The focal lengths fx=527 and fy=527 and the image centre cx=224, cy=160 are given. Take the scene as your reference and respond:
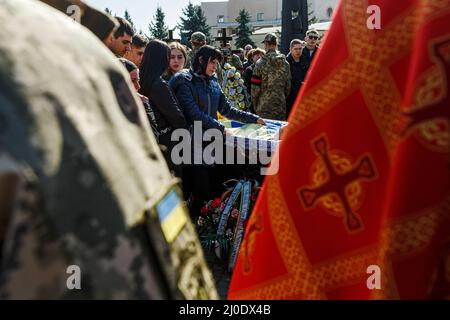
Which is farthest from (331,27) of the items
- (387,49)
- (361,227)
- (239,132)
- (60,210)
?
(239,132)

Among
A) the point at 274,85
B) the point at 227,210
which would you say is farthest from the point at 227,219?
the point at 274,85

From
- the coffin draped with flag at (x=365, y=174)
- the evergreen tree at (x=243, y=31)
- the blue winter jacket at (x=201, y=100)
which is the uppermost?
the coffin draped with flag at (x=365, y=174)

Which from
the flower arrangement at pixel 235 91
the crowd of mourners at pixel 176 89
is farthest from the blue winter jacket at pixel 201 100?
the flower arrangement at pixel 235 91

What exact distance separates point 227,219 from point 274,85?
3.49 meters

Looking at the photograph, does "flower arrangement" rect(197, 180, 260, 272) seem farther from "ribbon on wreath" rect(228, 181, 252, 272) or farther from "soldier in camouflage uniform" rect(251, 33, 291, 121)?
"soldier in camouflage uniform" rect(251, 33, 291, 121)

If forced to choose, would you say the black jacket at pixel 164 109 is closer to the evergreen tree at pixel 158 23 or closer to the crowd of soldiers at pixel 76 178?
the crowd of soldiers at pixel 76 178

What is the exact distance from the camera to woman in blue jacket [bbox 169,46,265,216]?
4742mm

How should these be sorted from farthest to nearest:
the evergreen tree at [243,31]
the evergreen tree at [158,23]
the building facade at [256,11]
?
the building facade at [256,11]
the evergreen tree at [158,23]
the evergreen tree at [243,31]

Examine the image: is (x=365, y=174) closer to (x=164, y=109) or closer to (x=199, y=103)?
(x=164, y=109)

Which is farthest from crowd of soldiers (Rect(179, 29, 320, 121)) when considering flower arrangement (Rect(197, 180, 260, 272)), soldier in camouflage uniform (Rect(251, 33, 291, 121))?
flower arrangement (Rect(197, 180, 260, 272))

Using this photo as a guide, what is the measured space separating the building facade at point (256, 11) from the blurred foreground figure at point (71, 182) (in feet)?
230

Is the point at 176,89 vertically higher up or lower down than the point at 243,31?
higher up

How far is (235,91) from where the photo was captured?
A: 7.85 m

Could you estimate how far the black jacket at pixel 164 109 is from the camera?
4379 millimetres
